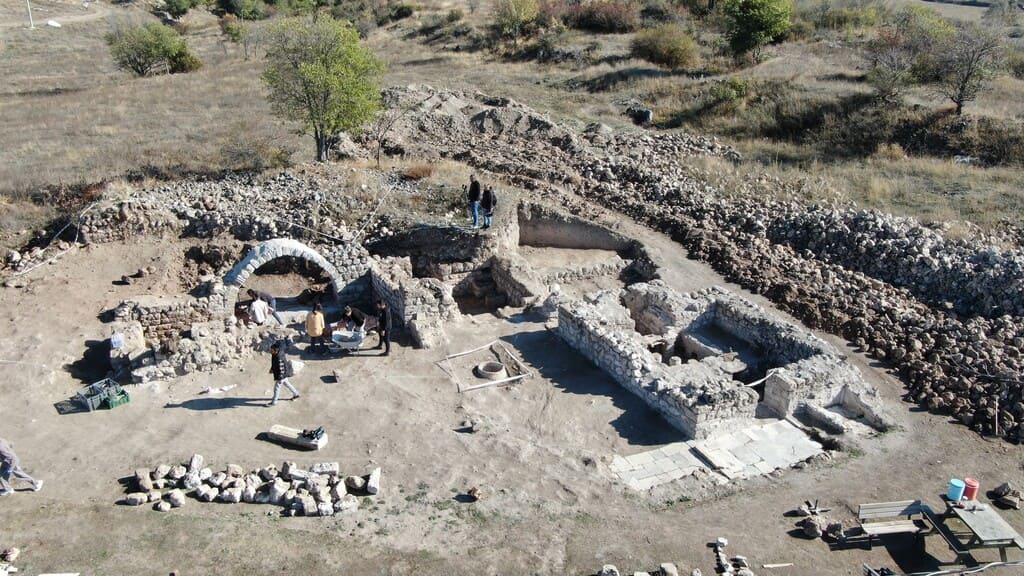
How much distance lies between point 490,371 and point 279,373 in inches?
153

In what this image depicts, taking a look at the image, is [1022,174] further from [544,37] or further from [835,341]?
[544,37]

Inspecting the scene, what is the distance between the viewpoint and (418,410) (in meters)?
12.9

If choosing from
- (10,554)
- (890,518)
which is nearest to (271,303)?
(10,554)

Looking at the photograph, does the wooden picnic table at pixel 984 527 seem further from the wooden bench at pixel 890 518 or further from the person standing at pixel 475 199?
the person standing at pixel 475 199

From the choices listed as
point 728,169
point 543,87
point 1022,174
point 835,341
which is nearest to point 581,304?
point 835,341

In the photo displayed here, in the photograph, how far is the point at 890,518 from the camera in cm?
1035

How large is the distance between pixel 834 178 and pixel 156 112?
85.2 feet

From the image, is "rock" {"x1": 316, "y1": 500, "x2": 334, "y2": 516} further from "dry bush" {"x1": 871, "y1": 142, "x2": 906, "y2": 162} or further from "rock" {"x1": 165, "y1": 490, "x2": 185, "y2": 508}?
"dry bush" {"x1": 871, "y1": 142, "x2": 906, "y2": 162}

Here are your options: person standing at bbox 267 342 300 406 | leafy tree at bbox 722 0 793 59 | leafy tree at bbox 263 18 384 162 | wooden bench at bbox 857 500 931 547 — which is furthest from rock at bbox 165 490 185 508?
leafy tree at bbox 722 0 793 59

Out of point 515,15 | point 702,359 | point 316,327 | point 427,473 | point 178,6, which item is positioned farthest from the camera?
point 178,6

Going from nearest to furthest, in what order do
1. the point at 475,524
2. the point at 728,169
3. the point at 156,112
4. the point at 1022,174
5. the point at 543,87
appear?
the point at 475,524, the point at 1022,174, the point at 728,169, the point at 156,112, the point at 543,87

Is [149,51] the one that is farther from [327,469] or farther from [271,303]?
[327,469]

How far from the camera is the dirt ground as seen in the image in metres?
9.55

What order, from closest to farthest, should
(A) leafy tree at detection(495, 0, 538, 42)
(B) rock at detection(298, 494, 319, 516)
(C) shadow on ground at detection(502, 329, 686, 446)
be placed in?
(B) rock at detection(298, 494, 319, 516) < (C) shadow on ground at detection(502, 329, 686, 446) < (A) leafy tree at detection(495, 0, 538, 42)
